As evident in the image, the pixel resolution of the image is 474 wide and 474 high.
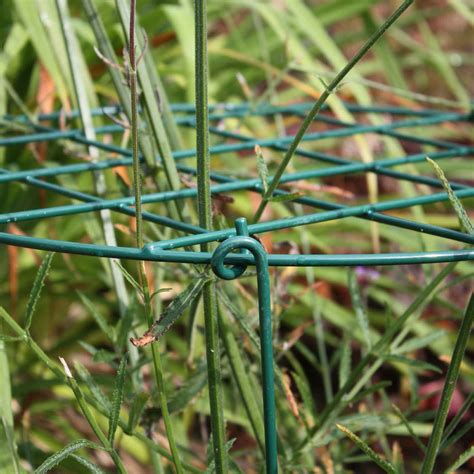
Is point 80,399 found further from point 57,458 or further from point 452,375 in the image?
point 452,375

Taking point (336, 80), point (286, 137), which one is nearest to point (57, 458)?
point (336, 80)

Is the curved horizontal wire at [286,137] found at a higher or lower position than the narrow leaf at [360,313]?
higher

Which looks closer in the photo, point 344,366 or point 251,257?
point 251,257

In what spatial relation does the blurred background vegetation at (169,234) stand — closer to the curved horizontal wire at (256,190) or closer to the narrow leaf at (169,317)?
the curved horizontal wire at (256,190)

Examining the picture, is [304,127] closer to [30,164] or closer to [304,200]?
[304,200]

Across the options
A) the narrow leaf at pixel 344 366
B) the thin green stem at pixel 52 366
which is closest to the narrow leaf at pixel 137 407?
the thin green stem at pixel 52 366

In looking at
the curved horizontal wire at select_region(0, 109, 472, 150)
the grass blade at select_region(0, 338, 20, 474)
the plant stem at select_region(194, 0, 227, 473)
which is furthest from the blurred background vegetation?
the plant stem at select_region(194, 0, 227, 473)
